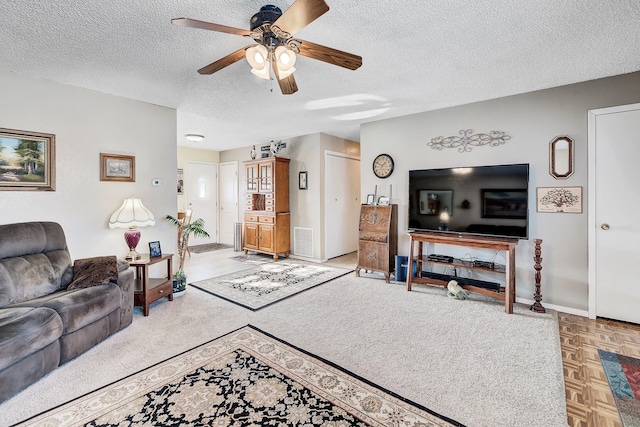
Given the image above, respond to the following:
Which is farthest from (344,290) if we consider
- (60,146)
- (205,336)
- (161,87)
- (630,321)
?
(60,146)

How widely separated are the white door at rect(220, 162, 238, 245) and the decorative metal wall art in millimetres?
4830

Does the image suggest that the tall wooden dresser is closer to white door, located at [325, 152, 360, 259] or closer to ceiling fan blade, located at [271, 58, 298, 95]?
white door, located at [325, 152, 360, 259]

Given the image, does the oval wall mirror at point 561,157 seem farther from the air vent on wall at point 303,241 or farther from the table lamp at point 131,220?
the table lamp at point 131,220

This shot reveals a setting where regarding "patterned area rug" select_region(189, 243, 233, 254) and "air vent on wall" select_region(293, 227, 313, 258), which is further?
"patterned area rug" select_region(189, 243, 233, 254)

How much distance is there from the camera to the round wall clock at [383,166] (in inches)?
177

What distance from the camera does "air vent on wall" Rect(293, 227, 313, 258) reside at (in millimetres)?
5684

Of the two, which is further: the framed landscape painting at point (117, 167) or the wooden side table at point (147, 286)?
the framed landscape painting at point (117, 167)

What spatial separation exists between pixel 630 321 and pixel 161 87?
5396 millimetres

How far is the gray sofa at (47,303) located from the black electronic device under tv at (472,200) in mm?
3566

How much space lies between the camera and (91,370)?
2111 millimetres

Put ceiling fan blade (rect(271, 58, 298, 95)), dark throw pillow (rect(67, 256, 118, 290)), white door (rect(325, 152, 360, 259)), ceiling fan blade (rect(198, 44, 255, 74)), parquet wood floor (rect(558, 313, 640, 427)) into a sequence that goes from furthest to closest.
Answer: white door (rect(325, 152, 360, 259)) < dark throw pillow (rect(67, 256, 118, 290)) < ceiling fan blade (rect(271, 58, 298, 95)) < ceiling fan blade (rect(198, 44, 255, 74)) < parquet wood floor (rect(558, 313, 640, 427))

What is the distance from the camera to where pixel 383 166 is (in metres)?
4.57

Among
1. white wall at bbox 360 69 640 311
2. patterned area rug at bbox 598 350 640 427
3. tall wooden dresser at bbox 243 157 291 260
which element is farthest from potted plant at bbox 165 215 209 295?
patterned area rug at bbox 598 350 640 427

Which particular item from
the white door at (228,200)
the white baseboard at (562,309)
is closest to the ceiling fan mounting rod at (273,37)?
the white baseboard at (562,309)
